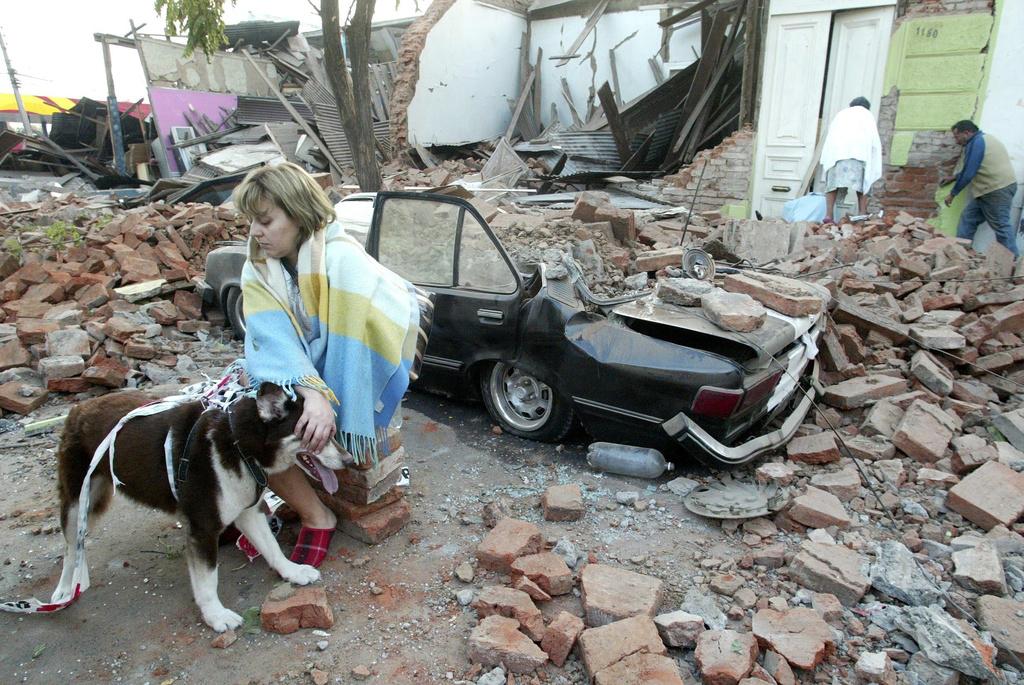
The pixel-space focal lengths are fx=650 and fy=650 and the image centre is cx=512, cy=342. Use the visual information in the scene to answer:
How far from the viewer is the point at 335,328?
2.65m

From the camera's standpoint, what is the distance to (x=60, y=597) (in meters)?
2.80

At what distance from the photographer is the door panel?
4.40 m

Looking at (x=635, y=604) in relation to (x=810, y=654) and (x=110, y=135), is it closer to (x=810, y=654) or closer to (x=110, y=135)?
(x=810, y=654)

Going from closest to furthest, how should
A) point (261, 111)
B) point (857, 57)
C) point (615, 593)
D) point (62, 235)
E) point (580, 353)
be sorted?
point (615, 593), point (580, 353), point (62, 235), point (857, 57), point (261, 111)

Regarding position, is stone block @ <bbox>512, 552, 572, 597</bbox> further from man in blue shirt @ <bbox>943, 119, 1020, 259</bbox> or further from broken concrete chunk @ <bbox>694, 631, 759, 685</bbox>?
man in blue shirt @ <bbox>943, 119, 1020, 259</bbox>

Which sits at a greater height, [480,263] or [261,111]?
[261,111]

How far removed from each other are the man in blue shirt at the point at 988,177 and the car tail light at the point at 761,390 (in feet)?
21.2

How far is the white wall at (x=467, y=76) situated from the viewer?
52.8 ft

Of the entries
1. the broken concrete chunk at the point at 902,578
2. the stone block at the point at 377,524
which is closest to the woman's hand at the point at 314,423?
the stone block at the point at 377,524

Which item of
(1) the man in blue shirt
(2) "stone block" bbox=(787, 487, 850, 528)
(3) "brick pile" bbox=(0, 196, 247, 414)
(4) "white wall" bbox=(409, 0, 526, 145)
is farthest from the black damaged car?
(4) "white wall" bbox=(409, 0, 526, 145)

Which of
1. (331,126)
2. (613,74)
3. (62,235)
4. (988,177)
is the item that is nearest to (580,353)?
(988,177)

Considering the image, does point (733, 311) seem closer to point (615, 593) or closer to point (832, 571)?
point (832, 571)

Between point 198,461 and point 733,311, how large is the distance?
291 cm

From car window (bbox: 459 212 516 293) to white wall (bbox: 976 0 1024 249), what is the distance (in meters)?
7.89
